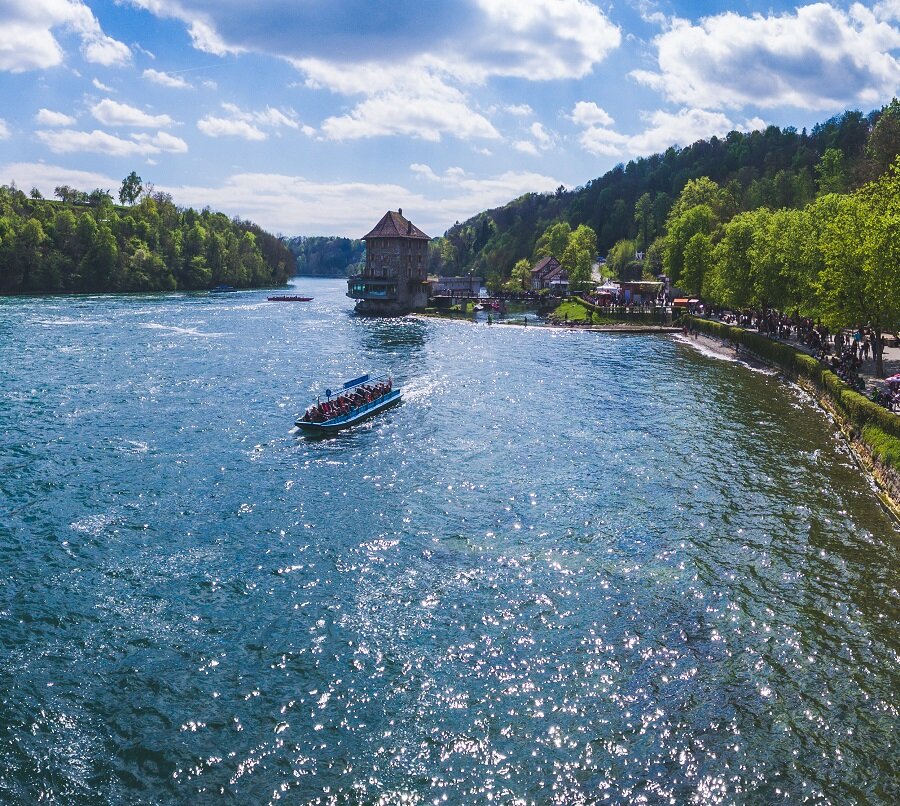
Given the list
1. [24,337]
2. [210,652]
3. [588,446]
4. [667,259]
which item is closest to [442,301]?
[667,259]

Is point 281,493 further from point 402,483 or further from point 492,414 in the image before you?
point 492,414

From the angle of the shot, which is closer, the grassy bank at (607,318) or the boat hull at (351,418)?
the boat hull at (351,418)

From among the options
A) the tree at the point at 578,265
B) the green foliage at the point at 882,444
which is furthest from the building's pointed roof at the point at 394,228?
the green foliage at the point at 882,444

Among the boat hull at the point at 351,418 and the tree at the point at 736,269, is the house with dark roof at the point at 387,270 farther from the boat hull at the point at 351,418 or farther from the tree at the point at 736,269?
the boat hull at the point at 351,418

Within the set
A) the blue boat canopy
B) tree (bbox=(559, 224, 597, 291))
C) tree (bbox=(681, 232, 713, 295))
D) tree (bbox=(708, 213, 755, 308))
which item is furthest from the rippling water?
tree (bbox=(559, 224, 597, 291))

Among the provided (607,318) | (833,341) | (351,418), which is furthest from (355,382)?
(607,318)

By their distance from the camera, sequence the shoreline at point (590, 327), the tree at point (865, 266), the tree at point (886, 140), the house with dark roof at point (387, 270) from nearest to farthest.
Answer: the tree at point (865, 266), the tree at point (886, 140), the shoreline at point (590, 327), the house with dark roof at point (387, 270)
